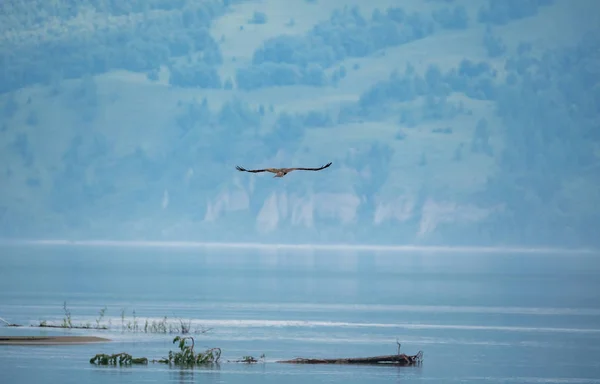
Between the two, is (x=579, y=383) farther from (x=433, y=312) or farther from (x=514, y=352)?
(x=433, y=312)

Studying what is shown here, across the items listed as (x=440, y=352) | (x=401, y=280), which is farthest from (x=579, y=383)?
(x=401, y=280)

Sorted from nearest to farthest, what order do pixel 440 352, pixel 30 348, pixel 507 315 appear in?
pixel 30 348
pixel 440 352
pixel 507 315

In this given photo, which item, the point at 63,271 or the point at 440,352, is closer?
the point at 440,352

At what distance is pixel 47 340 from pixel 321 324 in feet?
59.2

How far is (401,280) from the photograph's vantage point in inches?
4966

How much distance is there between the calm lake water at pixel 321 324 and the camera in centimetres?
4778

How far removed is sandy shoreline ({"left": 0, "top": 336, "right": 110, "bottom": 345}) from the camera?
52.4 meters

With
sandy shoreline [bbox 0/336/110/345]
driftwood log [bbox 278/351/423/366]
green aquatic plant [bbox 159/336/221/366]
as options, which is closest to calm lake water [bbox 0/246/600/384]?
driftwood log [bbox 278/351/423/366]

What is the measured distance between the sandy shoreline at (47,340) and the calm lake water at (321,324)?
816mm

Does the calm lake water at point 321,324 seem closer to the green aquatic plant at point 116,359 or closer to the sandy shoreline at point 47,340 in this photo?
the green aquatic plant at point 116,359

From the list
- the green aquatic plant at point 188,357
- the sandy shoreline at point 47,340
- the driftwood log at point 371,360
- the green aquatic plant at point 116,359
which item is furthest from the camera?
the sandy shoreline at point 47,340

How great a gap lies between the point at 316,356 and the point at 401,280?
242 feet

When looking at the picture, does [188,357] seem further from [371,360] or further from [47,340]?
[47,340]

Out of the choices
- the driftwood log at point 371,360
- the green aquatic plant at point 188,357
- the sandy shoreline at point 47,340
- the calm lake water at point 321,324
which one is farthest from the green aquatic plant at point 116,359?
the driftwood log at point 371,360
